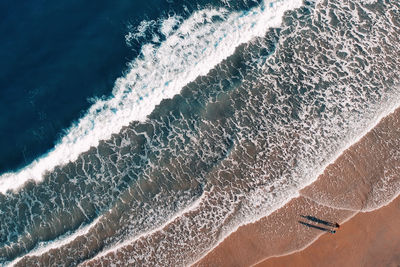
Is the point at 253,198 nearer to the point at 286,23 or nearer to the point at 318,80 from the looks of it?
the point at 318,80

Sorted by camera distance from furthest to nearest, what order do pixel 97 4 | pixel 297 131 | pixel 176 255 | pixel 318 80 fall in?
1. pixel 97 4
2. pixel 318 80
3. pixel 297 131
4. pixel 176 255

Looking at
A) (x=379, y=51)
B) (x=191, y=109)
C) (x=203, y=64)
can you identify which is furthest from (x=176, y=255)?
(x=379, y=51)

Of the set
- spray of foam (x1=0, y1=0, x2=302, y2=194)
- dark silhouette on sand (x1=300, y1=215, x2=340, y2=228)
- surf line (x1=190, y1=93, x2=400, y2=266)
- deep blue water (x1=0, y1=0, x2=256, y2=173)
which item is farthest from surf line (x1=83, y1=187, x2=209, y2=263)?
deep blue water (x1=0, y1=0, x2=256, y2=173)

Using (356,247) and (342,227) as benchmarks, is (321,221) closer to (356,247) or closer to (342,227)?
(342,227)

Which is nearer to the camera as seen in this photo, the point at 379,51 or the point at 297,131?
the point at 297,131

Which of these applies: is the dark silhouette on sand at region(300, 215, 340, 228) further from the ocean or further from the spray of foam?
the spray of foam

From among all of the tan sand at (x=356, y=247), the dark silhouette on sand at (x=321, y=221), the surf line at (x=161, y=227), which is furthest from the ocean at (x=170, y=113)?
the dark silhouette on sand at (x=321, y=221)

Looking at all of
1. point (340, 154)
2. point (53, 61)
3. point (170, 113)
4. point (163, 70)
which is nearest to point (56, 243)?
point (170, 113)
